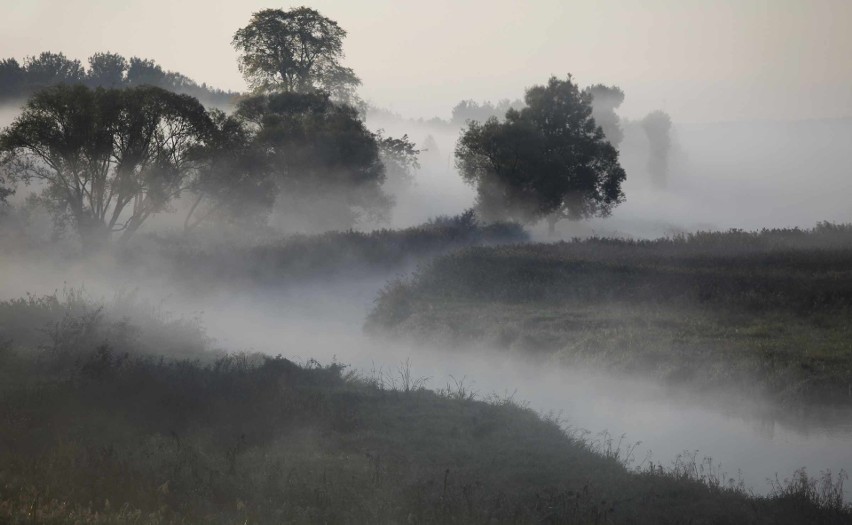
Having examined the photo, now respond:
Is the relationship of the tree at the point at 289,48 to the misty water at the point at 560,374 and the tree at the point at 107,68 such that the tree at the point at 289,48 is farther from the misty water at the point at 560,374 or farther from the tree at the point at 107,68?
the tree at the point at 107,68

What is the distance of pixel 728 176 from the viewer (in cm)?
11938

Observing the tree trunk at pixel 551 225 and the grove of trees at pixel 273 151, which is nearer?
the grove of trees at pixel 273 151

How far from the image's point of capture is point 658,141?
116 m

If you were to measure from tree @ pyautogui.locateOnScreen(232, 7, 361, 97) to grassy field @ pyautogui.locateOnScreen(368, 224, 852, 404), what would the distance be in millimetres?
33100

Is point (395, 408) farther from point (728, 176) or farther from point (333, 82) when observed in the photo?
point (728, 176)

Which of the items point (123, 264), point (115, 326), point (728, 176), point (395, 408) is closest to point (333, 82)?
point (123, 264)

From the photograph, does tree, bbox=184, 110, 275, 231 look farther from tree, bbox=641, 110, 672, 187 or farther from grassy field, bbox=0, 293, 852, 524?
tree, bbox=641, 110, 672, 187

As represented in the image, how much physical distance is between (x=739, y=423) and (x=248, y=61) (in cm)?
5263

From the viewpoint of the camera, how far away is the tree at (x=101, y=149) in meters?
40.6

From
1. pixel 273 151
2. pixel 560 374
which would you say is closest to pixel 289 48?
pixel 273 151

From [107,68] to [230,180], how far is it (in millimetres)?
55503

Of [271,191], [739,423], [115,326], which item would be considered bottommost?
[739,423]

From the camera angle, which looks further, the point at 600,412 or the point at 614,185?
the point at 614,185

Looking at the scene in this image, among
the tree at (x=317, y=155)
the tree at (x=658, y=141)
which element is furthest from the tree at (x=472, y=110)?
the tree at (x=317, y=155)
